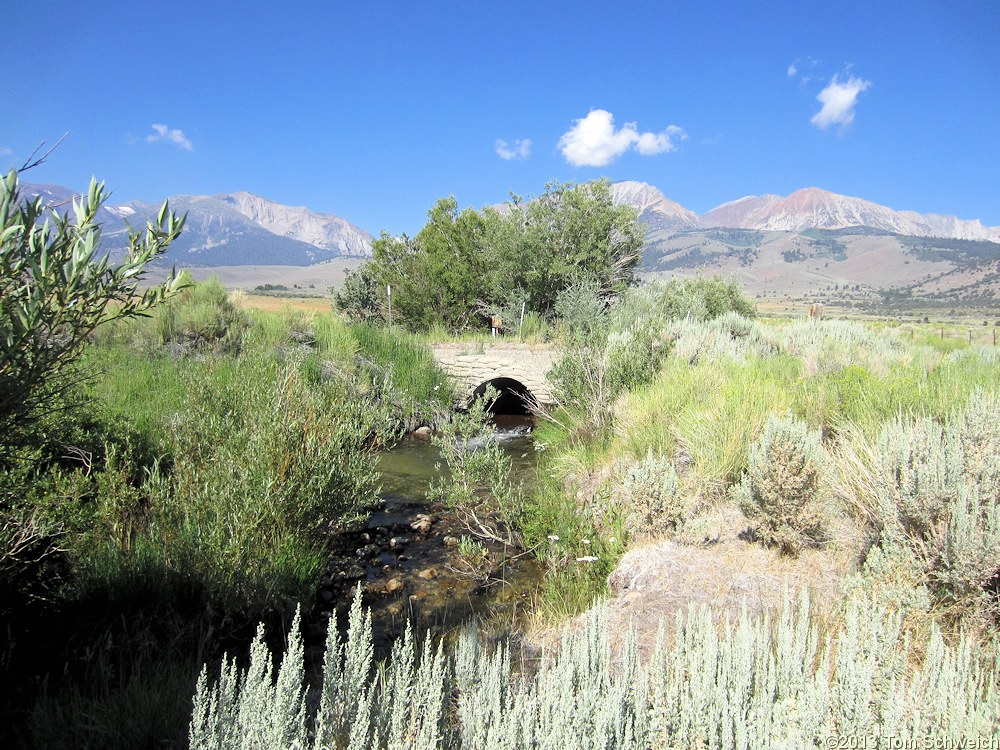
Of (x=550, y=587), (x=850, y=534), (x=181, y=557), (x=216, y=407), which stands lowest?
(x=550, y=587)

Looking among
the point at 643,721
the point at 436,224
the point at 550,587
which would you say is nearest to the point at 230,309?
the point at 436,224

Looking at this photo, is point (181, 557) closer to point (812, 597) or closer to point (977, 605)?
point (812, 597)

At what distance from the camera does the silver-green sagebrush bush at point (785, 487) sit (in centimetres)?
455

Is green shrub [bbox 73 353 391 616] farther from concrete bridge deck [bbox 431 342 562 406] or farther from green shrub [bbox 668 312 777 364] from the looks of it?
concrete bridge deck [bbox 431 342 562 406]

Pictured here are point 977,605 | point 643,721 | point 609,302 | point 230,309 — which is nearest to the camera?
point 643,721

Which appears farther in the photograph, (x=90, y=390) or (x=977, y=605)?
(x=90, y=390)

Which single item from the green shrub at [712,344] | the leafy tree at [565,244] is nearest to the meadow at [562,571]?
the green shrub at [712,344]

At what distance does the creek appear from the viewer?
5180mm

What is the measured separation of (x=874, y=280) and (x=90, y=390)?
170876 mm

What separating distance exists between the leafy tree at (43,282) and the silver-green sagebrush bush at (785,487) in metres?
4.49

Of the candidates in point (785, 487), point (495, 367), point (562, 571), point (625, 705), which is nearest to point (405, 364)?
point (495, 367)

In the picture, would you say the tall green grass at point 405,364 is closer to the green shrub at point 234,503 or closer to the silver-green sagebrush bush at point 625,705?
the green shrub at point 234,503

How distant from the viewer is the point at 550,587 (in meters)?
5.09

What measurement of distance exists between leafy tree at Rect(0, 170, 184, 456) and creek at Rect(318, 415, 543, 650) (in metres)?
3.25
